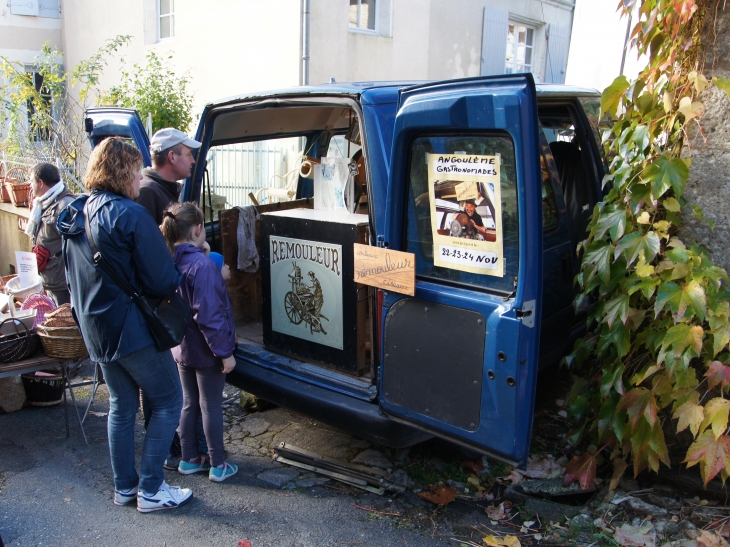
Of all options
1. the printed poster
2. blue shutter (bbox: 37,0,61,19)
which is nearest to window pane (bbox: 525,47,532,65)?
blue shutter (bbox: 37,0,61,19)

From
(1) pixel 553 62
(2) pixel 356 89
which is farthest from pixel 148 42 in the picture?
(2) pixel 356 89

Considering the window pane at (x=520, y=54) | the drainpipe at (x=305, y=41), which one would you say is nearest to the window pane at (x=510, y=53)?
the window pane at (x=520, y=54)

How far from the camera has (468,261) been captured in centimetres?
282

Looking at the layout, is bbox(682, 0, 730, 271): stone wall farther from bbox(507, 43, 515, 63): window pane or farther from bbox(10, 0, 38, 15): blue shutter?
bbox(10, 0, 38, 15): blue shutter

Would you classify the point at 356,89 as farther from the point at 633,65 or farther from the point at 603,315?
the point at 633,65

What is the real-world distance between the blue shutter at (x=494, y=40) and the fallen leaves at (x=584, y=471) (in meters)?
10.0

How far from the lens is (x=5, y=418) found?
4.46 meters

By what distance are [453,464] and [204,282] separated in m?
1.75

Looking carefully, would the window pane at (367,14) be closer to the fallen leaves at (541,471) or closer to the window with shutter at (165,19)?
the window with shutter at (165,19)

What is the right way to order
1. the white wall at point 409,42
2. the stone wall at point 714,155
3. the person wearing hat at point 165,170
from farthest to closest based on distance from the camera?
the white wall at point 409,42, the person wearing hat at point 165,170, the stone wall at point 714,155

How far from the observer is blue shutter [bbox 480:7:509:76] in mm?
12172

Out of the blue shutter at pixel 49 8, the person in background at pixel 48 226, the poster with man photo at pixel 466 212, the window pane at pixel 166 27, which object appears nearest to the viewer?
the poster with man photo at pixel 466 212

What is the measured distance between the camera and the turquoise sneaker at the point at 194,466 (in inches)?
145

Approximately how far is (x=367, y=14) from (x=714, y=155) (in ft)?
28.2
